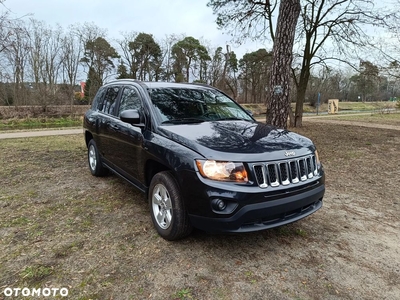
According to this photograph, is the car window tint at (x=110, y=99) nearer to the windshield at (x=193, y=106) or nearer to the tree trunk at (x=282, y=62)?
the windshield at (x=193, y=106)

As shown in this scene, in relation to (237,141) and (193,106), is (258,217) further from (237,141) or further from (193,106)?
(193,106)

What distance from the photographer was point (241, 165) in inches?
95.8

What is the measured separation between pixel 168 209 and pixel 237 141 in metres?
1.01

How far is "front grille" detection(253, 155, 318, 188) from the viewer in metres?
2.46

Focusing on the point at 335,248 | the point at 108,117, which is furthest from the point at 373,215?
the point at 108,117

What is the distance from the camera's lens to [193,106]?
3.72 m

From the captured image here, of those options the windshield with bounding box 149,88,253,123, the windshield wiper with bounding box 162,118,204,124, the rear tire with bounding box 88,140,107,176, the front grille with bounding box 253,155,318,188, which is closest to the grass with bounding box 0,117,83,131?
the rear tire with bounding box 88,140,107,176

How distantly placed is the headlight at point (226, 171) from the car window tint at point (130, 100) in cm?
157

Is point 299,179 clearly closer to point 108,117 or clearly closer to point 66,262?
point 66,262

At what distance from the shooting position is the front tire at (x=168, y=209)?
8.73ft

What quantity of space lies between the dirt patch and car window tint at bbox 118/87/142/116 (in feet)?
4.59

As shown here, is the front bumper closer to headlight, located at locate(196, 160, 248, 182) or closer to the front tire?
the front tire

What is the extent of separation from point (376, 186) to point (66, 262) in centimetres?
509

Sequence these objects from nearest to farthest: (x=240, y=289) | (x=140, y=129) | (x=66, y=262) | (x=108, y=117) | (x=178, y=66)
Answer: (x=240, y=289) → (x=66, y=262) → (x=140, y=129) → (x=108, y=117) → (x=178, y=66)
